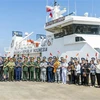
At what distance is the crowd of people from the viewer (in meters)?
14.4

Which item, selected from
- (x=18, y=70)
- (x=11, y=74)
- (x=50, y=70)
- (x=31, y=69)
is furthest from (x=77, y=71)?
(x=11, y=74)

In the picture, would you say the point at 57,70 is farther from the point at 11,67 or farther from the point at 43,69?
the point at 11,67

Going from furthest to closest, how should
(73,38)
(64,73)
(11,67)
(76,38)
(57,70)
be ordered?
(73,38)
(76,38)
(11,67)
(57,70)
(64,73)

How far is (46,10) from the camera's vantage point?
102 ft

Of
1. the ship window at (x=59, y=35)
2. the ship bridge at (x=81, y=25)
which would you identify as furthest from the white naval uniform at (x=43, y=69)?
the ship window at (x=59, y=35)

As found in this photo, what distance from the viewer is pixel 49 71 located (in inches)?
618

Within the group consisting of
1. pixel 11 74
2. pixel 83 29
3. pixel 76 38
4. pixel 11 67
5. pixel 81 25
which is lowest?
pixel 11 74

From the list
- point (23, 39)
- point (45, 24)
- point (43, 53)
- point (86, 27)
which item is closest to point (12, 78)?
point (86, 27)

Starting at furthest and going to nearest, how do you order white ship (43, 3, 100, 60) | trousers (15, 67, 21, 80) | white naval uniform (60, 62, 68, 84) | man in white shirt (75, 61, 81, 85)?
white ship (43, 3, 100, 60) < trousers (15, 67, 21, 80) < white naval uniform (60, 62, 68, 84) < man in white shirt (75, 61, 81, 85)

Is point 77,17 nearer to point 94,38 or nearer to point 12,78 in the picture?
point 94,38

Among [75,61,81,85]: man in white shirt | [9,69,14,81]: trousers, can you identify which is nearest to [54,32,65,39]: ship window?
[9,69,14,81]: trousers

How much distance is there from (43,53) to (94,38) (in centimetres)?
648

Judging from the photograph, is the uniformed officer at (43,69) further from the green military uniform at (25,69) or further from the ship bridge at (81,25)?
the ship bridge at (81,25)

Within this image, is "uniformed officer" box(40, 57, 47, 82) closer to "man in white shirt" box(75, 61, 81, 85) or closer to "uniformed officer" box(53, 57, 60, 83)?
"uniformed officer" box(53, 57, 60, 83)
